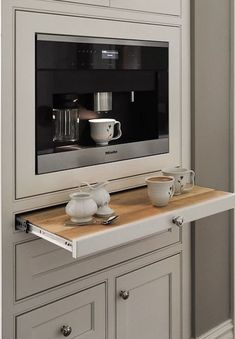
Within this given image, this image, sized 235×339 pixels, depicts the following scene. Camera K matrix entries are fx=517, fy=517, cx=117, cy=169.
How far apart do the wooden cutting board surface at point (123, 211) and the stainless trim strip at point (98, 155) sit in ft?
0.49

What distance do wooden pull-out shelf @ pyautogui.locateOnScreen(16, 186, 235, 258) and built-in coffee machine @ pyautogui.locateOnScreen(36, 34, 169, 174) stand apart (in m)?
0.18

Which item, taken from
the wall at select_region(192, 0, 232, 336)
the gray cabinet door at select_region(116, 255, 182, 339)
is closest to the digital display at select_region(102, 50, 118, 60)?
the wall at select_region(192, 0, 232, 336)

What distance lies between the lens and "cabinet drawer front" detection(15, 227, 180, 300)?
71.4 inches

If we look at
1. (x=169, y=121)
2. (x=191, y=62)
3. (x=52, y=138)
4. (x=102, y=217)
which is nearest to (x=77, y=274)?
(x=102, y=217)

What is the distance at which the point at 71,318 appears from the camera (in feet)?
6.49

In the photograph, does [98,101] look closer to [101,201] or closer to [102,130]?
[102,130]

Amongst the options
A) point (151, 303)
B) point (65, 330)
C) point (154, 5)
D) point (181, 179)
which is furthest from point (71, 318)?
point (154, 5)

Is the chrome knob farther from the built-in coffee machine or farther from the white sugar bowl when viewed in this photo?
the built-in coffee machine

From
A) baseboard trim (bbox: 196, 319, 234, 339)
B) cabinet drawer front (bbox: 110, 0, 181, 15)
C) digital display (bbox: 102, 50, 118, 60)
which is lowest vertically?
baseboard trim (bbox: 196, 319, 234, 339)

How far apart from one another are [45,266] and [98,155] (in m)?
0.48

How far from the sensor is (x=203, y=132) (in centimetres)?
244

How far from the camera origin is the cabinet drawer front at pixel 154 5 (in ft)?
6.64

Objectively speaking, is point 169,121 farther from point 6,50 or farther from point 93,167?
point 6,50

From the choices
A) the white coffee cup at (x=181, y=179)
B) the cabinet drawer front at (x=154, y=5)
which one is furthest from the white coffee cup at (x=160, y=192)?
the cabinet drawer front at (x=154, y=5)
